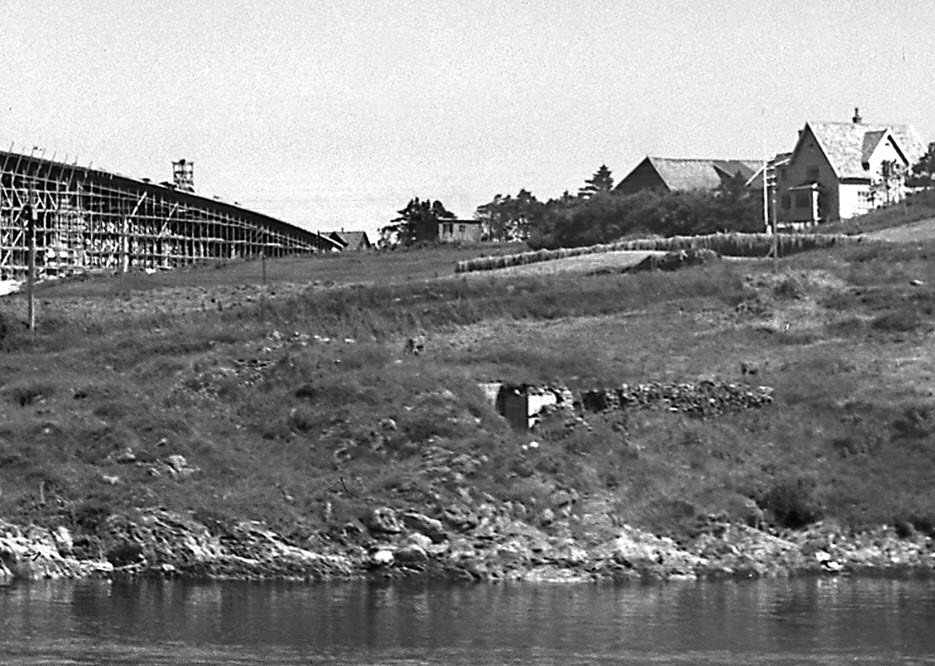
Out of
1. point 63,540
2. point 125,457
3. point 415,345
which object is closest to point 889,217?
point 415,345

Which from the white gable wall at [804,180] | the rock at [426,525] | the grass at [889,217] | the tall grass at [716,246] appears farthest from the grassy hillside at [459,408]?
the white gable wall at [804,180]

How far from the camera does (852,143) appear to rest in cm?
11731

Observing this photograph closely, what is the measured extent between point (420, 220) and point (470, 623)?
111 meters

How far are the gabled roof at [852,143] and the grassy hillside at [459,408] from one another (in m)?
43.8

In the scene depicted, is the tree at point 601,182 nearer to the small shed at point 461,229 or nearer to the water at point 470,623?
the small shed at point 461,229

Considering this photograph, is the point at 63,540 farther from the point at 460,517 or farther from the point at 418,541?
the point at 460,517

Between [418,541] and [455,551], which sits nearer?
[455,551]

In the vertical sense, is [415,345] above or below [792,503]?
above

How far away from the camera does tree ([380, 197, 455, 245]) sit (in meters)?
150

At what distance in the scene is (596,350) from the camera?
6319 cm

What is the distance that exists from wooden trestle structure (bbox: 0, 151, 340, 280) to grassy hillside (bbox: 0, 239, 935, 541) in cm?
3982

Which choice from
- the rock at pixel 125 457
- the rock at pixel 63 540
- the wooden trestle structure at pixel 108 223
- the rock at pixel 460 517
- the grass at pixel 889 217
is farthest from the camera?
the wooden trestle structure at pixel 108 223

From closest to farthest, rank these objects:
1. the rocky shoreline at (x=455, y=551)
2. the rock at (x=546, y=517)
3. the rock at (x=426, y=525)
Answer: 1. the rocky shoreline at (x=455, y=551)
2. the rock at (x=426, y=525)
3. the rock at (x=546, y=517)

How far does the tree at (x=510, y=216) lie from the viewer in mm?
148500
